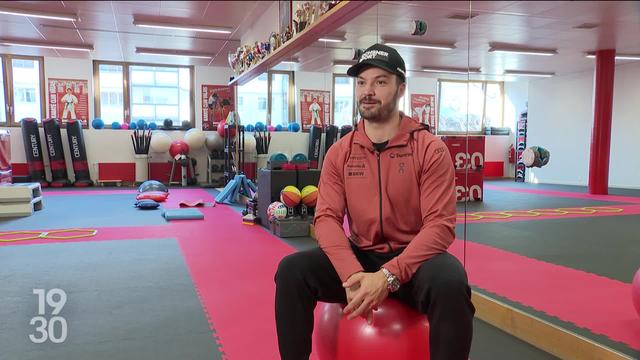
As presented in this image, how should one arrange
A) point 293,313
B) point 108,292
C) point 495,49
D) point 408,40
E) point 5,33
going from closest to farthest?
1. point 293,313
2. point 108,292
3. point 408,40
4. point 495,49
5. point 5,33

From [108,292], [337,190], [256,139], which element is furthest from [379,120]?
[256,139]

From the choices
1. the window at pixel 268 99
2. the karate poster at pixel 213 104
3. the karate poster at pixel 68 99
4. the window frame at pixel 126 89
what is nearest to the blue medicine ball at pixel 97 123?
the window frame at pixel 126 89

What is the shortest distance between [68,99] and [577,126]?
1040 cm

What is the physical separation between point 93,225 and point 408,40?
4012 mm

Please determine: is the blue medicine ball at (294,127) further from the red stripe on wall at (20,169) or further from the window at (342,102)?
the red stripe on wall at (20,169)

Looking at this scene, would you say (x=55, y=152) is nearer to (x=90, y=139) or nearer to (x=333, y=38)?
(x=90, y=139)

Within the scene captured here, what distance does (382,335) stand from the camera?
1.50m

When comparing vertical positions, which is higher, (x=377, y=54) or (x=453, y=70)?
(x=453, y=70)

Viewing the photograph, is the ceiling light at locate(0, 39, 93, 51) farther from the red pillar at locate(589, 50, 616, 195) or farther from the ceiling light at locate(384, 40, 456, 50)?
the red pillar at locate(589, 50, 616, 195)

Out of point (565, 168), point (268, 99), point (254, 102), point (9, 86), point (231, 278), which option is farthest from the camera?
point (9, 86)

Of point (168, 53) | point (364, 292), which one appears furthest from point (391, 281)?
point (168, 53)

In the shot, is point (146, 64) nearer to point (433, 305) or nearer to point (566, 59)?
point (566, 59)

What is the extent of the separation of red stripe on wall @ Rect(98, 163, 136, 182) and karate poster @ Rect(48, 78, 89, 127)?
1.12 m

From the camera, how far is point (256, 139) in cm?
771
